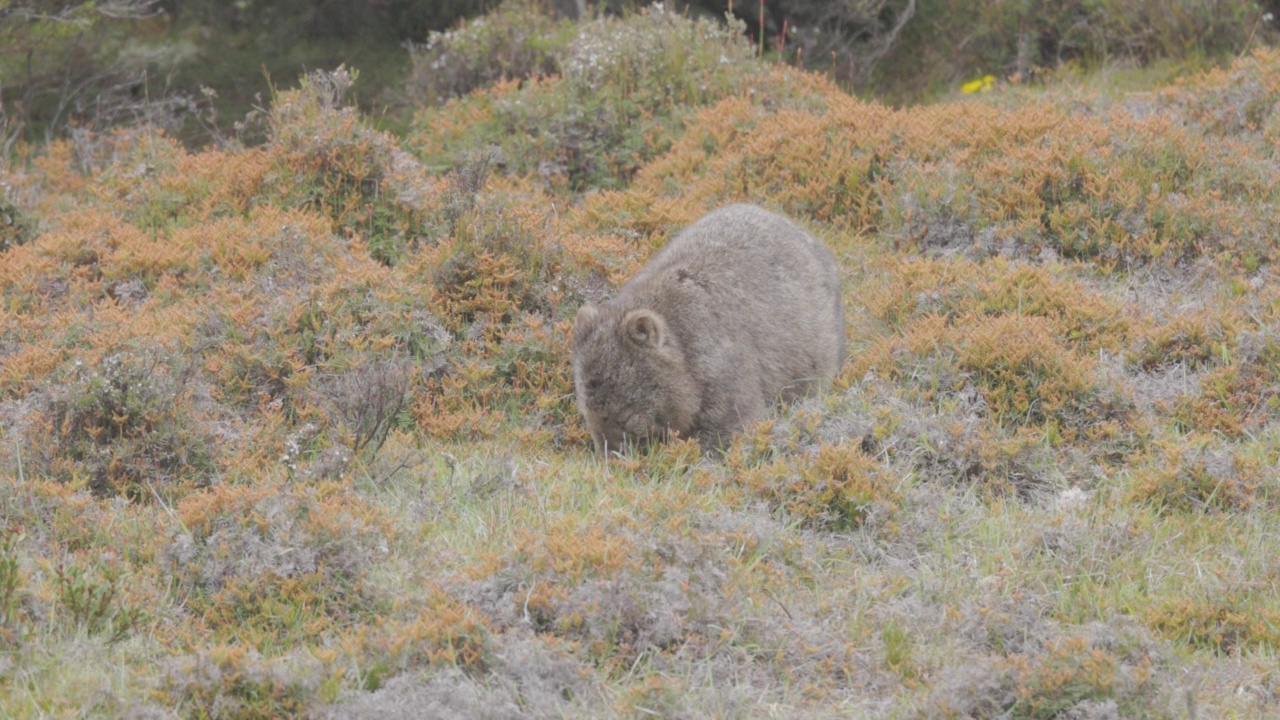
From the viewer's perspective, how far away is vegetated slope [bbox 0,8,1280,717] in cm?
519

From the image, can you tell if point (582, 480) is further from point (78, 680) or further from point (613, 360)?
point (78, 680)

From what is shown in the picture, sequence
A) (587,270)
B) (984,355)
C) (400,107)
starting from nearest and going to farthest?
(984,355)
(587,270)
(400,107)

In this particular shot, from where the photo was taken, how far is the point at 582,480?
6.79 m

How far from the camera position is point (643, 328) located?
23.2 ft

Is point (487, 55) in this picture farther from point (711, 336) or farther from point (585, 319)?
point (711, 336)

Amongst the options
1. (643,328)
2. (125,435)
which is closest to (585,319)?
(643,328)

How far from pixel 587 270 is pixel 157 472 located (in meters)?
3.25

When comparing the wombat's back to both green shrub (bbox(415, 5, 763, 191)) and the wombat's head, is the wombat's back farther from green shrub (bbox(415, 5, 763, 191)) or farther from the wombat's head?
green shrub (bbox(415, 5, 763, 191))

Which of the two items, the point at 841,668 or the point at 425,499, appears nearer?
the point at 841,668

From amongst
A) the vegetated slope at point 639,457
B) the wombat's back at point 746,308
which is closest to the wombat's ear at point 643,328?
the wombat's back at point 746,308

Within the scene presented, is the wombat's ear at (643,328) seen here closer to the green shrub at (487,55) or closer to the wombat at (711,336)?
the wombat at (711,336)

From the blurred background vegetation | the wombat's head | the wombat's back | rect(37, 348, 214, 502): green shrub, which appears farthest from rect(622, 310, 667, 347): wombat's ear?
the blurred background vegetation

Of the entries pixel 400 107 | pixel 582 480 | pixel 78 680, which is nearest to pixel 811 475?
pixel 582 480

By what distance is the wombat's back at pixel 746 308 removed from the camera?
7.32m
